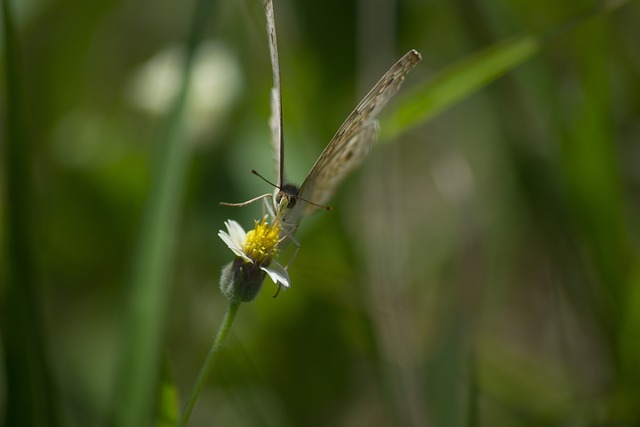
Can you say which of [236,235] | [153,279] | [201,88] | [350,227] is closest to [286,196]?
[236,235]

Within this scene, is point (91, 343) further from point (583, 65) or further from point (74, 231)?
point (583, 65)

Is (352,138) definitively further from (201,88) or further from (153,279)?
(201,88)

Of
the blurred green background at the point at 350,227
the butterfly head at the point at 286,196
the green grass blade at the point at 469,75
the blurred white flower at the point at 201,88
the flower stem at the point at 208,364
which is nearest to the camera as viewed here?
the flower stem at the point at 208,364

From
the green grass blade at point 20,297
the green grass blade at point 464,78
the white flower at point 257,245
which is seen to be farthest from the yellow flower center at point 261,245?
the green grass blade at point 464,78

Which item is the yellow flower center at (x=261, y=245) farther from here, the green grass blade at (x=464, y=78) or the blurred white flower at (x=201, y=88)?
the blurred white flower at (x=201, y=88)

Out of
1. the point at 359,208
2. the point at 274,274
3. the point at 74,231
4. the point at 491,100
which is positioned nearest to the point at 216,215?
the point at 74,231

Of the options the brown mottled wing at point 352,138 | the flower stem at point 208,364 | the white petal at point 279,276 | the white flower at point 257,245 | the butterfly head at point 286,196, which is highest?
the brown mottled wing at point 352,138
